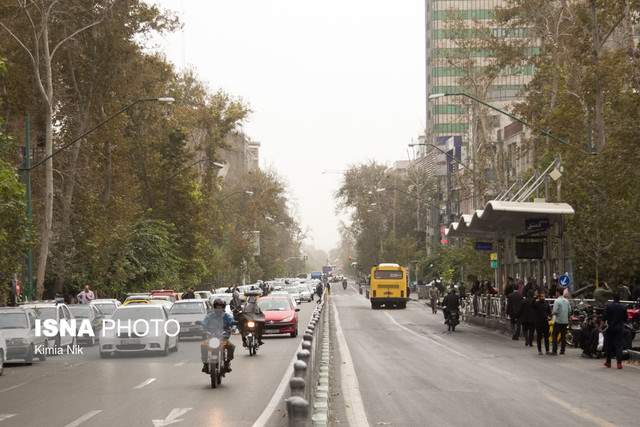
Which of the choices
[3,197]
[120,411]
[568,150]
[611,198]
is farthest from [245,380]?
[568,150]

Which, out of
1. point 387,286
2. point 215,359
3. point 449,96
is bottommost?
point 215,359

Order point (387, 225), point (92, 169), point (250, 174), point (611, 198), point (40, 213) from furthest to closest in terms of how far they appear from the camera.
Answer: point (387, 225), point (250, 174), point (92, 169), point (40, 213), point (611, 198)

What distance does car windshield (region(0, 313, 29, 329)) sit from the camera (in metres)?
29.8

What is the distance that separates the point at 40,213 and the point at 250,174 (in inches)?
2730

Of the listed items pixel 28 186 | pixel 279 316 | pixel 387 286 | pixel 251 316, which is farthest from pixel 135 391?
pixel 387 286

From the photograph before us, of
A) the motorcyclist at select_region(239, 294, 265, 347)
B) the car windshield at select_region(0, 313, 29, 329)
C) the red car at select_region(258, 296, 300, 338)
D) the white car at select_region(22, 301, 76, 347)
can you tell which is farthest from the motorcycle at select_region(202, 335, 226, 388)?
the red car at select_region(258, 296, 300, 338)

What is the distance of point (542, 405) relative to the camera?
17703 mm

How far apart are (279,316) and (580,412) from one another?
25.9 meters

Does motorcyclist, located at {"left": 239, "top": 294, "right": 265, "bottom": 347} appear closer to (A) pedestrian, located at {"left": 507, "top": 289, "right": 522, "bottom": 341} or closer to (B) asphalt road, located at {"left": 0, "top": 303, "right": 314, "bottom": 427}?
(B) asphalt road, located at {"left": 0, "top": 303, "right": 314, "bottom": 427}

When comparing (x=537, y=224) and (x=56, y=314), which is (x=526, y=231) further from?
(x=56, y=314)

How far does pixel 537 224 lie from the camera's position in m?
39.7

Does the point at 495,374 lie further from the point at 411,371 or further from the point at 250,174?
the point at 250,174

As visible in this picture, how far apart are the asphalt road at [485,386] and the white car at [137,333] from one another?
5.14m

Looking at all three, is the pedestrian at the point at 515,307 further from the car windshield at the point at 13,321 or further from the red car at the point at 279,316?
the car windshield at the point at 13,321
